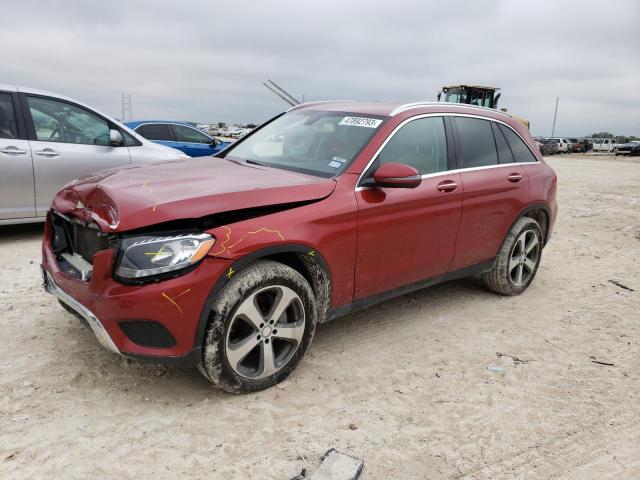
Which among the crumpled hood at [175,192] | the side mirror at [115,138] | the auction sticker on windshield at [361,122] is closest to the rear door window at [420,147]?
the auction sticker on windshield at [361,122]

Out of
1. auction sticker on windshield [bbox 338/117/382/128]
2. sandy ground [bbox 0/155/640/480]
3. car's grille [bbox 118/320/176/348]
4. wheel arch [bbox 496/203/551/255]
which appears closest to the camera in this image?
sandy ground [bbox 0/155/640/480]

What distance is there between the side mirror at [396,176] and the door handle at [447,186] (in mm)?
634

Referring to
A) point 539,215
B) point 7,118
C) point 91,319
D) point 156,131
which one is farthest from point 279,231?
point 156,131

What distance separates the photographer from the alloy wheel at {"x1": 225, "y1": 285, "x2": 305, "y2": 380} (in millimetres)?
2857

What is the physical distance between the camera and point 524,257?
493 cm

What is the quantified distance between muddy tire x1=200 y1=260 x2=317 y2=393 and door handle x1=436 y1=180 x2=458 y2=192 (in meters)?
1.40

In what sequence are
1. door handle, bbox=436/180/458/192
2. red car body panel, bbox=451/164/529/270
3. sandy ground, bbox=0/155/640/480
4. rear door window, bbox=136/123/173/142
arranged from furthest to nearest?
rear door window, bbox=136/123/173/142
red car body panel, bbox=451/164/529/270
door handle, bbox=436/180/458/192
sandy ground, bbox=0/155/640/480

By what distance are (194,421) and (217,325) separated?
526 mm

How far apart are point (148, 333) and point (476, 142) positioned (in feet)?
10.0

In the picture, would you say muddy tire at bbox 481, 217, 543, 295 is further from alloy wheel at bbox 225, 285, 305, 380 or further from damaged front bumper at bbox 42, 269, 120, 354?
damaged front bumper at bbox 42, 269, 120, 354

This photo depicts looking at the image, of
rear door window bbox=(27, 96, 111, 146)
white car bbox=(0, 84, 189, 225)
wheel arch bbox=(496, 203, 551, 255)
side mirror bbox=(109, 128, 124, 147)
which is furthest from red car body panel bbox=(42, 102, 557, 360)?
rear door window bbox=(27, 96, 111, 146)

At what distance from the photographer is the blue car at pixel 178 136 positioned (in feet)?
37.8

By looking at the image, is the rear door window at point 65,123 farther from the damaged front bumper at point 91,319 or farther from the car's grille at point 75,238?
the damaged front bumper at point 91,319

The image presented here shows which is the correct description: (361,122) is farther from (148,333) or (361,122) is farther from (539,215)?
(539,215)
